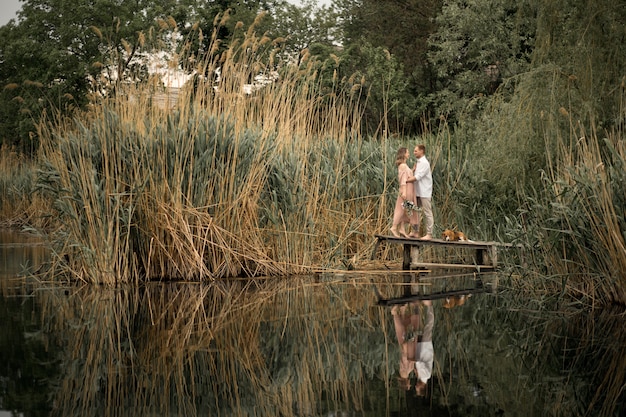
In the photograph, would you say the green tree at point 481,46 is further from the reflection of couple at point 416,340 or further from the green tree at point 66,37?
the reflection of couple at point 416,340

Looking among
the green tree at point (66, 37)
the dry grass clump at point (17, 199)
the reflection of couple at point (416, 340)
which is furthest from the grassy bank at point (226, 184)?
the green tree at point (66, 37)

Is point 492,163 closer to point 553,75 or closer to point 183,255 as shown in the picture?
point 553,75

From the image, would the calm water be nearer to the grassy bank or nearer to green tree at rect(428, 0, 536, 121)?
the grassy bank

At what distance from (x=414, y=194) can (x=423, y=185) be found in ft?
0.55

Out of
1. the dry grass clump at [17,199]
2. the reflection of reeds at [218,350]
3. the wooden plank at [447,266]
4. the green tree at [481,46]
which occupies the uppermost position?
the green tree at [481,46]

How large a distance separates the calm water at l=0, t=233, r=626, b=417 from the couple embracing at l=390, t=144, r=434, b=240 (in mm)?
2144

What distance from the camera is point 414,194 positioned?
12422 millimetres

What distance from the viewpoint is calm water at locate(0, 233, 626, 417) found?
5.25 m

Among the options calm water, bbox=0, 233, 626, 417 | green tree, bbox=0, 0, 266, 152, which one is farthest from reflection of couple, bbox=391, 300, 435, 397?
green tree, bbox=0, 0, 266, 152

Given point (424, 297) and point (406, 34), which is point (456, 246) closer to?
point (424, 297)

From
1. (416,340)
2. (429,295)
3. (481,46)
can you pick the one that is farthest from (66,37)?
(416,340)

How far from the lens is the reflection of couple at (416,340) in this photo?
5844mm

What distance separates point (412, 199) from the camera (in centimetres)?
1241

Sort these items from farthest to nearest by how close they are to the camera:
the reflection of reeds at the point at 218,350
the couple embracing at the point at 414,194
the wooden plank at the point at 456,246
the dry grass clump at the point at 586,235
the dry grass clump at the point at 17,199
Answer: the dry grass clump at the point at 17,199
the couple embracing at the point at 414,194
the wooden plank at the point at 456,246
the dry grass clump at the point at 586,235
the reflection of reeds at the point at 218,350
